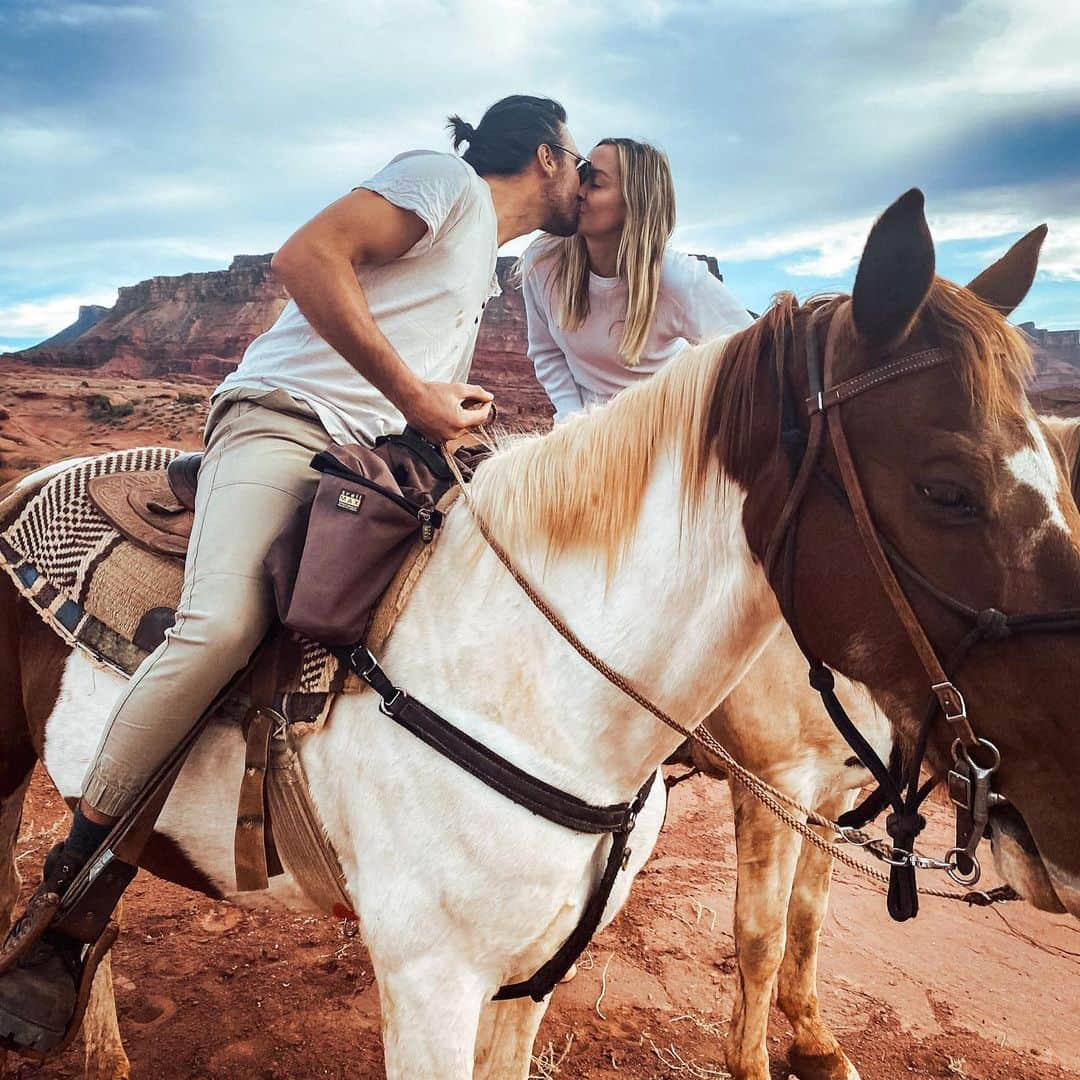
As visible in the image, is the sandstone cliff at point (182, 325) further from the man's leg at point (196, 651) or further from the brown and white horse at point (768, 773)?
the man's leg at point (196, 651)

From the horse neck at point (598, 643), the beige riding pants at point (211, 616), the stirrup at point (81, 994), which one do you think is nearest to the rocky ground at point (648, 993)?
the stirrup at point (81, 994)

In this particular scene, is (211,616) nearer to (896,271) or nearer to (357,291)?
(357,291)

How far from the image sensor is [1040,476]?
1233 millimetres

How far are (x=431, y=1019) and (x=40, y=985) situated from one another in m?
1.02

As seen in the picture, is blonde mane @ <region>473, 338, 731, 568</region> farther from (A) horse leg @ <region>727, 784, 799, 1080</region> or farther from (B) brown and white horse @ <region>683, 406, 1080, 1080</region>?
(A) horse leg @ <region>727, 784, 799, 1080</region>

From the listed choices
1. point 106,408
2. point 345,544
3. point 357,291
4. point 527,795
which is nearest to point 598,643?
point 527,795

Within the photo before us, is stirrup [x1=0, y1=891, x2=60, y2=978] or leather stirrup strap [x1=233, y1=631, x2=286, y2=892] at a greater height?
leather stirrup strap [x1=233, y1=631, x2=286, y2=892]

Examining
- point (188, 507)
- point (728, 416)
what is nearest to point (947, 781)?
point (728, 416)

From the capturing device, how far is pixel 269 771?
1.87 metres

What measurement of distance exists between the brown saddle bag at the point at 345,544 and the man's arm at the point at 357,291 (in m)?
0.17

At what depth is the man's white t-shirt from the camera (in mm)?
2076

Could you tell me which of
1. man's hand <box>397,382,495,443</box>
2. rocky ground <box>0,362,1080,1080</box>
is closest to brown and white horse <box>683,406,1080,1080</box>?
rocky ground <box>0,362,1080,1080</box>

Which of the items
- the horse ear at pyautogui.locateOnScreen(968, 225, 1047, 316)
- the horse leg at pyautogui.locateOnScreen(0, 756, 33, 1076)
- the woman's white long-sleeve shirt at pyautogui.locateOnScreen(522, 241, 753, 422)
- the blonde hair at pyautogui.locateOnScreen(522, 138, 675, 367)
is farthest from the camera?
the woman's white long-sleeve shirt at pyautogui.locateOnScreen(522, 241, 753, 422)

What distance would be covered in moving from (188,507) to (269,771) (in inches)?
35.2
